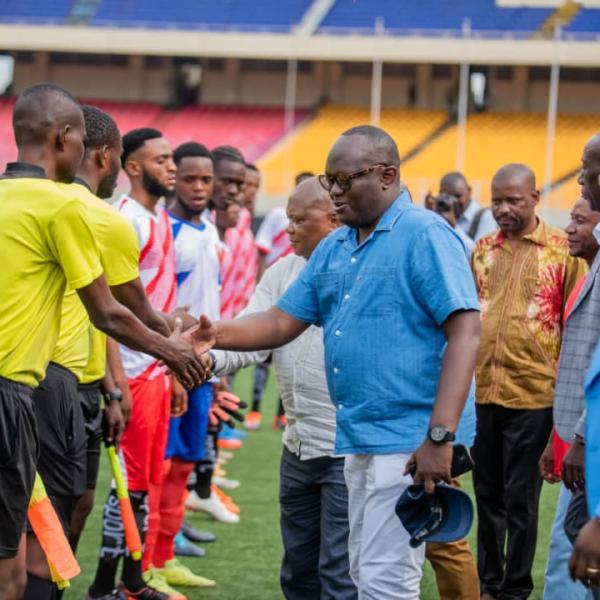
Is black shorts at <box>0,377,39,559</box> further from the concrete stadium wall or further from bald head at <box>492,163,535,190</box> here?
the concrete stadium wall

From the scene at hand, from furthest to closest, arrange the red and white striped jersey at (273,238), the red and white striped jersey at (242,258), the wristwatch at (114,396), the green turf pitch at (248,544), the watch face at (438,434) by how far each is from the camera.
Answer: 1. the red and white striped jersey at (273,238)
2. the red and white striped jersey at (242,258)
3. the green turf pitch at (248,544)
4. the wristwatch at (114,396)
5. the watch face at (438,434)

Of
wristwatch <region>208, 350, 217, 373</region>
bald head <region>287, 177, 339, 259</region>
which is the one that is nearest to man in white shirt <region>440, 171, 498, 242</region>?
bald head <region>287, 177, 339, 259</region>

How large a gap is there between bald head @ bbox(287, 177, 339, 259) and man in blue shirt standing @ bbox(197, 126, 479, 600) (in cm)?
97

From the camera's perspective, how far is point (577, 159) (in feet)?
105

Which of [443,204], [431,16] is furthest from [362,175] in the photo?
[431,16]

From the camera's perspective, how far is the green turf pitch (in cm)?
696

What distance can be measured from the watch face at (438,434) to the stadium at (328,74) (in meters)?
26.0

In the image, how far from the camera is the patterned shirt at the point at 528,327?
6.64 m

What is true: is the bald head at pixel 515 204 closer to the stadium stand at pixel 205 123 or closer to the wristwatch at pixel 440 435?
the wristwatch at pixel 440 435

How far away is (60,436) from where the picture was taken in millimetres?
5355

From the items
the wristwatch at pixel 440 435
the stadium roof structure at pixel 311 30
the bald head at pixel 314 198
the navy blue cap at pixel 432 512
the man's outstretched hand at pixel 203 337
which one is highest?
the stadium roof structure at pixel 311 30

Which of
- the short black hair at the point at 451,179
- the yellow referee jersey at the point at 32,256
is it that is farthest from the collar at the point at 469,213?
the yellow referee jersey at the point at 32,256

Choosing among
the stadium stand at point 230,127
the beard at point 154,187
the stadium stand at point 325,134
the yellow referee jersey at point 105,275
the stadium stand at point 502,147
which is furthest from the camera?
the stadium stand at point 230,127

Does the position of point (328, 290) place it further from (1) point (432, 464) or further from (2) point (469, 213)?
(2) point (469, 213)
